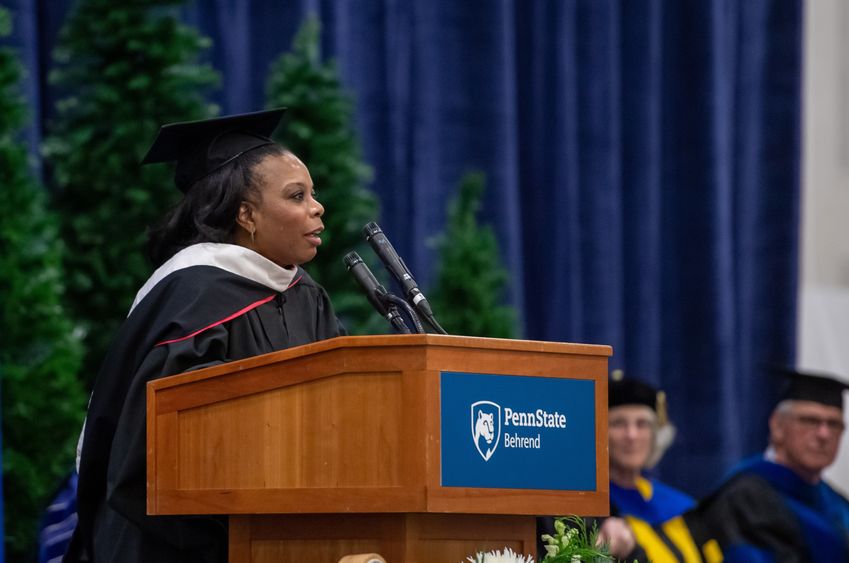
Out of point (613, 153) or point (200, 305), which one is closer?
point (200, 305)

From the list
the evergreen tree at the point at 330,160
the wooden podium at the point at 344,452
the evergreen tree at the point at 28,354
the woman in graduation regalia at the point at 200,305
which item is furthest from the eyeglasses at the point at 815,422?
the wooden podium at the point at 344,452

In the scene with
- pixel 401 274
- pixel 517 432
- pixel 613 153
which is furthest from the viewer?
pixel 613 153

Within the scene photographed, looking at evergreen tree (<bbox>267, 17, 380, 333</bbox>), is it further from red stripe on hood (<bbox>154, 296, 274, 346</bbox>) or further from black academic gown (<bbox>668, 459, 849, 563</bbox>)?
red stripe on hood (<bbox>154, 296, 274, 346</bbox>)

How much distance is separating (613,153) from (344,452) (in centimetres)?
528

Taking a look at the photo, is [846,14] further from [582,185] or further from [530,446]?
[530,446]

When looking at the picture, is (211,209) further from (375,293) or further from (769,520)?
(769,520)

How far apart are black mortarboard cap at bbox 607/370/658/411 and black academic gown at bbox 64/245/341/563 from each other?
2809 mm

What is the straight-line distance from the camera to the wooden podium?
2371mm

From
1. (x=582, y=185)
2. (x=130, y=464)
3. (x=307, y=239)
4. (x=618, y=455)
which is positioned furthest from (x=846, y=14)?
(x=130, y=464)

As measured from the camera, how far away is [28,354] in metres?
4.79

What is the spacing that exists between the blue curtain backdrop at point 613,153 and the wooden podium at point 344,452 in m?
3.96

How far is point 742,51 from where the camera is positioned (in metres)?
8.19

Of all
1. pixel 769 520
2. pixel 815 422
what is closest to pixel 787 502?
pixel 769 520

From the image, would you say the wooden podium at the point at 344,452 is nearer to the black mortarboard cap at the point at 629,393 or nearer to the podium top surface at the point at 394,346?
the podium top surface at the point at 394,346
